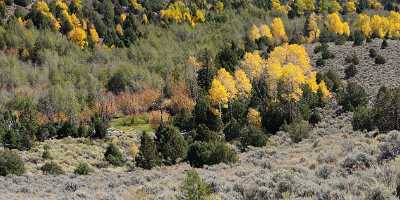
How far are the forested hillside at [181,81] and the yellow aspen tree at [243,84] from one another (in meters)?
0.19

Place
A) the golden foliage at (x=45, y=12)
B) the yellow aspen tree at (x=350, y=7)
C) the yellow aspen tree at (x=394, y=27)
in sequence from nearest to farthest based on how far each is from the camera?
the yellow aspen tree at (x=394, y=27), the golden foliage at (x=45, y=12), the yellow aspen tree at (x=350, y=7)

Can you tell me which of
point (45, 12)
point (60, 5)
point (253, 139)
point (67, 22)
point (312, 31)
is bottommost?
point (312, 31)

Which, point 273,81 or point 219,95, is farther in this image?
point 273,81

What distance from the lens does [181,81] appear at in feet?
301

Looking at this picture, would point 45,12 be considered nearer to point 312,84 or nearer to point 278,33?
point 278,33

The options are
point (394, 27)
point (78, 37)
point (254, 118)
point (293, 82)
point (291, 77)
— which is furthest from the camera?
A: point (78, 37)

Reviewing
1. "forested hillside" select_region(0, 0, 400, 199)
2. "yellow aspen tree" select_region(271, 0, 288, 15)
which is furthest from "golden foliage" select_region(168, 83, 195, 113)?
"yellow aspen tree" select_region(271, 0, 288, 15)

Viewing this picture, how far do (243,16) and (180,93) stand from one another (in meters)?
63.2

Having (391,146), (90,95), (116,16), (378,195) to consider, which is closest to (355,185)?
(378,195)

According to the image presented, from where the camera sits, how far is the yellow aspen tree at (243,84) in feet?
226

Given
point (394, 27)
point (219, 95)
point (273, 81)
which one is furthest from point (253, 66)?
point (394, 27)

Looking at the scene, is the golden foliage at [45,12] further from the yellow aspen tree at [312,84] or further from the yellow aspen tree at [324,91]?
the yellow aspen tree at [324,91]

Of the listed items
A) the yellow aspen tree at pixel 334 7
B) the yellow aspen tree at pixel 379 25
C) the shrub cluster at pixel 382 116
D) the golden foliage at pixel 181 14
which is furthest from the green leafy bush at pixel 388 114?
the yellow aspen tree at pixel 334 7

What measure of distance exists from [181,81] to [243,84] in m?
24.5
